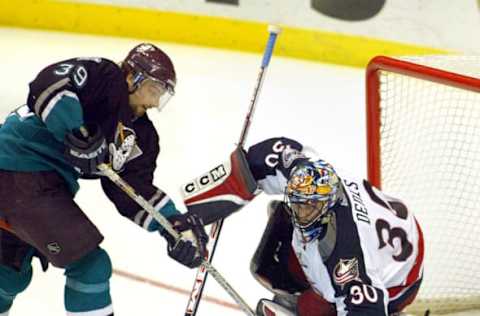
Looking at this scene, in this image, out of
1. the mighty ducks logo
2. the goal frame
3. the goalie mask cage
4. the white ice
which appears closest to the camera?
the mighty ducks logo

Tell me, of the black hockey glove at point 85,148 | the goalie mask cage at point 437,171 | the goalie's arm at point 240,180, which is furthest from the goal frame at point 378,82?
the black hockey glove at point 85,148

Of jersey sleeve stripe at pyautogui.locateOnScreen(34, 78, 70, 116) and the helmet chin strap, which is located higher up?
the helmet chin strap

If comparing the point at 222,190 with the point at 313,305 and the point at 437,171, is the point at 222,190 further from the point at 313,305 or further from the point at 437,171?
the point at 437,171

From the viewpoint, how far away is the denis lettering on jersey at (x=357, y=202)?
91.6 inches

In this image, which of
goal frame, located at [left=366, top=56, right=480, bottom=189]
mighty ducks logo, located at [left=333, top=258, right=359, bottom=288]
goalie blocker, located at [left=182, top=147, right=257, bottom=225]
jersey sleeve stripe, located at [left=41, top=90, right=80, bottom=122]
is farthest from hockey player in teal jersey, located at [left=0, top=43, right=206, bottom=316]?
goal frame, located at [left=366, top=56, right=480, bottom=189]

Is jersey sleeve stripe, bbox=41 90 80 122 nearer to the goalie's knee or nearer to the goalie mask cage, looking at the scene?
the goalie's knee

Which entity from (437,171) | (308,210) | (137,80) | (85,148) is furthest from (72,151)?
(437,171)

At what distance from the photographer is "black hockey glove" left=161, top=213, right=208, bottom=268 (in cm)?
250

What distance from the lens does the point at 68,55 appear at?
16.5 feet

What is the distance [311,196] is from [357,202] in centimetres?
23

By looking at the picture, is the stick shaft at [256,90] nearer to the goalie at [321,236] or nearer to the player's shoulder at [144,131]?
the goalie at [321,236]

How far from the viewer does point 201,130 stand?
173 inches

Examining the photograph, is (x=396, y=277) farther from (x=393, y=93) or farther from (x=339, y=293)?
(x=393, y=93)

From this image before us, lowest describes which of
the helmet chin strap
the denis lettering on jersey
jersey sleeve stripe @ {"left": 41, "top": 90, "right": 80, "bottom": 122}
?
the denis lettering on jersey
